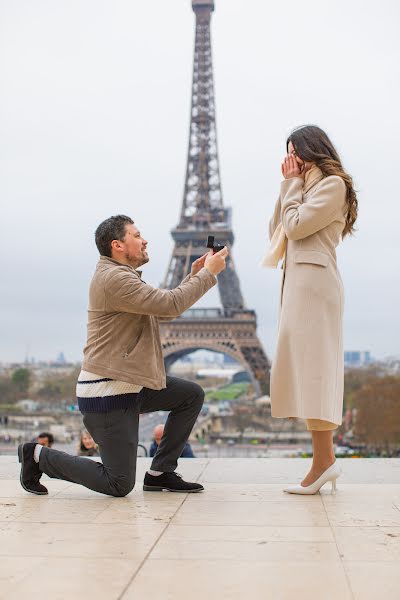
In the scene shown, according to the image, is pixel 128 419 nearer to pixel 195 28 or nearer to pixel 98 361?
pixel 98 361

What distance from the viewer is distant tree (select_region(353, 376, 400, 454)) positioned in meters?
42.2

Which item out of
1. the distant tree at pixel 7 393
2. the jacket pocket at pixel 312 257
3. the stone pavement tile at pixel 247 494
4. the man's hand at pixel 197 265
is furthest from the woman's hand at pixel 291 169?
the distant tree at pixel 7 393

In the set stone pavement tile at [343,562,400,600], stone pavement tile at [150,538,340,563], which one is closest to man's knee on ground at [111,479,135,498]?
stone pavement tile at [150,538,340,563]

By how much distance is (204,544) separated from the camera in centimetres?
319

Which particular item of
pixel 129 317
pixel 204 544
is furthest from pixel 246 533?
pixel 129 317

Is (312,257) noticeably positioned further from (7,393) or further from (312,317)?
(7,393)

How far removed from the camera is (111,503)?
4086mm

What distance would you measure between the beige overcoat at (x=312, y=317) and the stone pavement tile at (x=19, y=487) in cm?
118

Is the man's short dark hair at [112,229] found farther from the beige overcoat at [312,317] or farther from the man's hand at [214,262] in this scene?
the beige overcoat at [312,317]

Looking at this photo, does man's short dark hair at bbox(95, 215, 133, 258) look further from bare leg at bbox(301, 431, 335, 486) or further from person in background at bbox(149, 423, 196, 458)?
person in background at bbox(149, 423, 196, 458)

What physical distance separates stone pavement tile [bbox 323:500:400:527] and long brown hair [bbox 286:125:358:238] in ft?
4.47

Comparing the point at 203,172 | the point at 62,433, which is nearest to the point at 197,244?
the point at 203,172

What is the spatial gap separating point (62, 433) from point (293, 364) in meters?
44.0

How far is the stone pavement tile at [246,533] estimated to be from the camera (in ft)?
10.8
